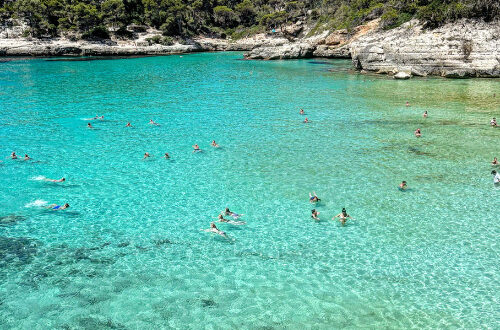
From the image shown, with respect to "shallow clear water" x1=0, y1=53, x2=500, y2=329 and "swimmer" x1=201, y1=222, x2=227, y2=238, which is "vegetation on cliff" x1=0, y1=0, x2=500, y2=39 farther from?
"swimmer" x1=201, y1=222, x2=227, y2=238

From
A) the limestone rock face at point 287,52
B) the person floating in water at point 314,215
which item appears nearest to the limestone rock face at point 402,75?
the limestone rock face at point 287,52

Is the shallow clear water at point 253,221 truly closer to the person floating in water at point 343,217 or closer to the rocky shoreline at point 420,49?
the person floating in water at point 343,217

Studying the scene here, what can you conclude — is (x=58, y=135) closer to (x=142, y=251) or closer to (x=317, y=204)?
(x=142, y=251)

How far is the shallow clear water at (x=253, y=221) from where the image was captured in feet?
43.1

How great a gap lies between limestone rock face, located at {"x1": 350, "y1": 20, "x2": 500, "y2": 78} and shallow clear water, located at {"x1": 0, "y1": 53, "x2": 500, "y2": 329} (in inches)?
749

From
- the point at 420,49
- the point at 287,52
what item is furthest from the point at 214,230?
the point at 287,52

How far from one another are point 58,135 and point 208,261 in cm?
2134

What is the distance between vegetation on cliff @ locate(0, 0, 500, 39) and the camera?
89.1 m

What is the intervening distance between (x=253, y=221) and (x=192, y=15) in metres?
130

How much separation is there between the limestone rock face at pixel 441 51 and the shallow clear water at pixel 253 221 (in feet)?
62.4

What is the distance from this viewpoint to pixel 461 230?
1736 centimetres

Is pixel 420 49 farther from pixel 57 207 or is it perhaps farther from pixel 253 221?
pixel 57 207

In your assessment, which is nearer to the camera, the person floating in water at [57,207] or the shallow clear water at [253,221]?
the shallow clear water at [253,221]

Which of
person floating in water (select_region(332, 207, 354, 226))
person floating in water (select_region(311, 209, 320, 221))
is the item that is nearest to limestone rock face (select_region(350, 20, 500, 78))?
person floating in water (select_region(332, 207, 354, 226))
